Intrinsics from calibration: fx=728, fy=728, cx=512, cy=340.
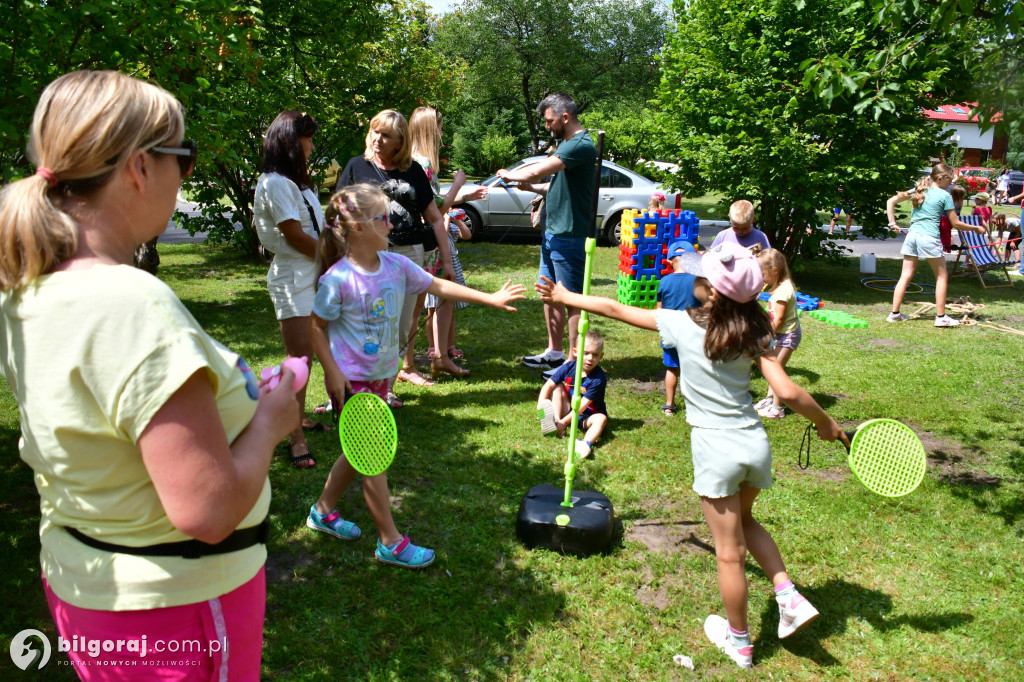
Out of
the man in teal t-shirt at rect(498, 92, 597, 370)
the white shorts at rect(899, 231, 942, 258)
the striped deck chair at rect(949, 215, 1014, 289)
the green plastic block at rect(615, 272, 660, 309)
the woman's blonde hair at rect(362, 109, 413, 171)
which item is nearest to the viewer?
the woman's blonde hair at rect(362, 109, 413, 171)

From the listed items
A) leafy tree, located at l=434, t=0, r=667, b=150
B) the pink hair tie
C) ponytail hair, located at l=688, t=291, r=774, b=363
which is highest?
leafy tree, located at l=434, t=0, r=667, b=150

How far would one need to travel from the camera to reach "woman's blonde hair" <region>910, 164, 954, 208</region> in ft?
30.6

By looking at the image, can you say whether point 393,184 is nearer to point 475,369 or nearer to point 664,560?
point 475,369

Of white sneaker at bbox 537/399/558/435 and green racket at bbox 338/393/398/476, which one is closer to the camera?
green racket at bbox 338/393/398/476

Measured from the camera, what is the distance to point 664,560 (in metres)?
3.80

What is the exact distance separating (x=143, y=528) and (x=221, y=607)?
0.25 m

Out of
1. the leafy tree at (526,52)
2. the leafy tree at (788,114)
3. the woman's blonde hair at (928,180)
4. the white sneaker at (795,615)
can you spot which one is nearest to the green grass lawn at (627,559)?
the white sneaker at (795,615)

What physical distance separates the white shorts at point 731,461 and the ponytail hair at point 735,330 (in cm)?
32

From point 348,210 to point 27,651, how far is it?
2.29 metres

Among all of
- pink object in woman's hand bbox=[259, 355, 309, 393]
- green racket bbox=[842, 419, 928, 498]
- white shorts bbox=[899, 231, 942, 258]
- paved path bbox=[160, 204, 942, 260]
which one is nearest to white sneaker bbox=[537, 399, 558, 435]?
green racket bbox=[842, 419, 928, 498]

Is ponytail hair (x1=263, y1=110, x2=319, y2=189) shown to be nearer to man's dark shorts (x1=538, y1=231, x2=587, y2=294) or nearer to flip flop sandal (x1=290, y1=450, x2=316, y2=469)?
flip flop sandal (x1=290, y1=450, x2=316, y2=469)

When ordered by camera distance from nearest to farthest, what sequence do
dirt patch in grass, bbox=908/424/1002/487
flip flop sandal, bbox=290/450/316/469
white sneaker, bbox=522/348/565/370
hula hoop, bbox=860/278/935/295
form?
flip flop sandal, bbox=290/450/316/469, dirt patch in grass, bbox=908/424/1002/487, white sneaker, bbox=522/348/565/370, hula hoop, bbox=860/278/935/295

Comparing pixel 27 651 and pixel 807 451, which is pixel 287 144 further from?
pixel 807 451

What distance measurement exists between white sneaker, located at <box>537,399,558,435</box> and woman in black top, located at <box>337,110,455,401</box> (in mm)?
1120
